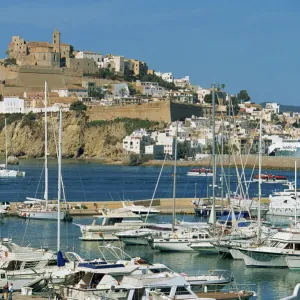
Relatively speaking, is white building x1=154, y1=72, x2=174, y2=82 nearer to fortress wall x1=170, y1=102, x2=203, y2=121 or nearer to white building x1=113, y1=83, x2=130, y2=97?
white building x1=113, y1=83, x2=130, y2=97

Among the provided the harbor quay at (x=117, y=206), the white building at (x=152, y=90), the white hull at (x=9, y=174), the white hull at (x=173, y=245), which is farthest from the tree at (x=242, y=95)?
the white hull at (x=173, y=245)

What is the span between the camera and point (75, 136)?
109000 millimetres

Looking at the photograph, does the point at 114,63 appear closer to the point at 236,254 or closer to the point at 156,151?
the point at 156,151

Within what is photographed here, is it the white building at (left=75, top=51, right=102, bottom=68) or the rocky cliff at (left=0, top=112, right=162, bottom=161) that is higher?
the white building at (left=75, top=51, right=102, bottom=68)

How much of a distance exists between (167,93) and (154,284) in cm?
10584

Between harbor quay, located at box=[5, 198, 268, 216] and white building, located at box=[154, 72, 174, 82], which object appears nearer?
harbor quay, located at box=[5, 198, 268, 216]

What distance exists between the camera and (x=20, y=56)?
123 meters

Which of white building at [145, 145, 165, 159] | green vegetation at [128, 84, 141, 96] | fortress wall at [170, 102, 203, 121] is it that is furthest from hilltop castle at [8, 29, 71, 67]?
white building at [145, 145, 165, 159]

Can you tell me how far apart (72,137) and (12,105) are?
10.5m

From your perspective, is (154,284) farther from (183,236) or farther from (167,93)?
(167,93)

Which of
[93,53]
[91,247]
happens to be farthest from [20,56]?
[91,247]

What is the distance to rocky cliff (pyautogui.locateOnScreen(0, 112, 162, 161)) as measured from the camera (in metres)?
108

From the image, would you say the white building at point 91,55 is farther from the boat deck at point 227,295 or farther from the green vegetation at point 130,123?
the boat deck at point 227,295

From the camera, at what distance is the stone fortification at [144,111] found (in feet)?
362
